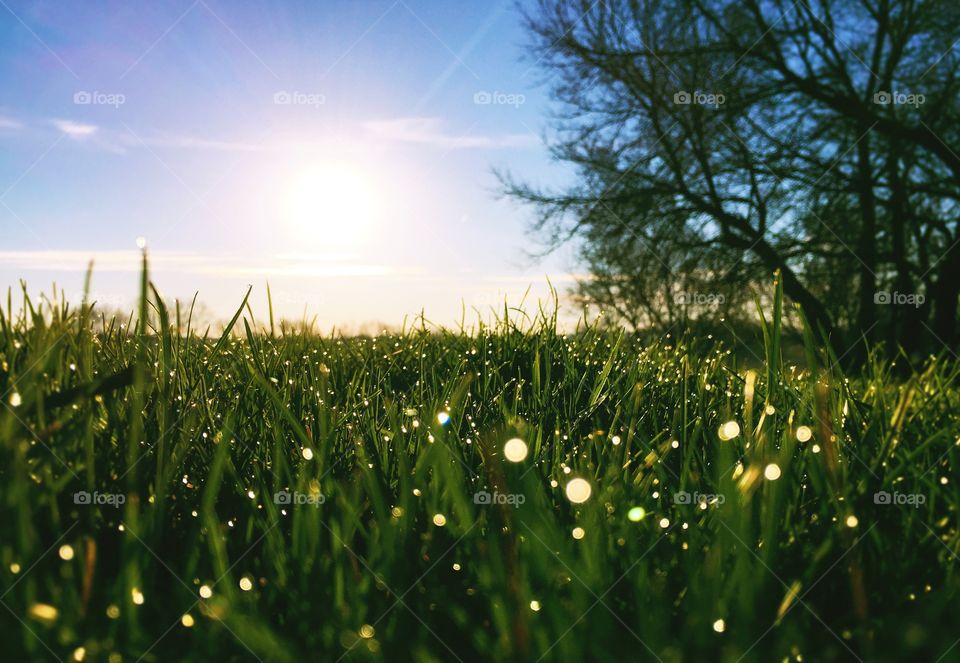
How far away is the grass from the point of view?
959 millimetres

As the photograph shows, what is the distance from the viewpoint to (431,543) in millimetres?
1237

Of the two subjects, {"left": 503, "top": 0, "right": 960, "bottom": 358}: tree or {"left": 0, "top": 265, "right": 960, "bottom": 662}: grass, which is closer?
{"left": 0, "top": 265, "right": 960, "bottom": 662}: grass

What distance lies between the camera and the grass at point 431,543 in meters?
0.96

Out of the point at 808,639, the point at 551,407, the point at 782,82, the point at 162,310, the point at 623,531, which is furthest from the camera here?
the point at 782,82

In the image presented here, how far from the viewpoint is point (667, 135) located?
1388cm

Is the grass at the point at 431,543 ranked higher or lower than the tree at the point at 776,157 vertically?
lower

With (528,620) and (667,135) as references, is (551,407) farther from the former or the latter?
(667,135)

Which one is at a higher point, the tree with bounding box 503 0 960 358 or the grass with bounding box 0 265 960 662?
the tree with bounding box 503 0 960 358

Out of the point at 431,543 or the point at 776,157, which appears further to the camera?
the point at 776,157

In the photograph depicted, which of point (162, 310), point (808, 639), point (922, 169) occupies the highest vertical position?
point (922, 169)

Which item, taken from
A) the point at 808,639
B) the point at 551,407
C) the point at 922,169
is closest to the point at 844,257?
the point at 922,169

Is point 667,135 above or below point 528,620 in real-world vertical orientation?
above

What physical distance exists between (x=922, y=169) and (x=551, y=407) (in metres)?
15.0

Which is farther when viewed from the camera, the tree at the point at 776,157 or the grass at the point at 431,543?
the tree at the point at 776,157
